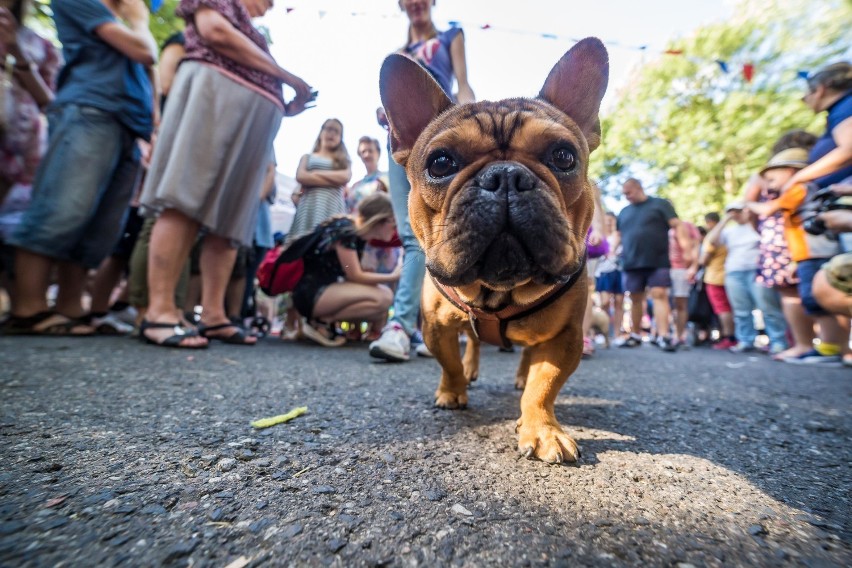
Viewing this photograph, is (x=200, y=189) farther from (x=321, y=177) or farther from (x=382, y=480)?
(x=382, y=480)

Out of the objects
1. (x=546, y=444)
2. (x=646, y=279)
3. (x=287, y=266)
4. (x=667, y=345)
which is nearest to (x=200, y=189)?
(x=287, y=266)

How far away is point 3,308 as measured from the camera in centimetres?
551

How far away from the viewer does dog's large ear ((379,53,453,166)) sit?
6.02 feet

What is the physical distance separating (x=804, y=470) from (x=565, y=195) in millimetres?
1222

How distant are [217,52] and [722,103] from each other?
65.0 feet

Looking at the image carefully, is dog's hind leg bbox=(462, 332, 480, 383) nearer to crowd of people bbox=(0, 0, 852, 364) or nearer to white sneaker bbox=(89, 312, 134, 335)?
crowd of people bbox=(0, 0, 852, 364)

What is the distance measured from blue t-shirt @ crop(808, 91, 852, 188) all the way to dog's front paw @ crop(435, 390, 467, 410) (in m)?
3.99

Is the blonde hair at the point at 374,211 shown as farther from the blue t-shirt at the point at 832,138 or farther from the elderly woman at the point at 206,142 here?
the blue t-shirt at the point at 832,138

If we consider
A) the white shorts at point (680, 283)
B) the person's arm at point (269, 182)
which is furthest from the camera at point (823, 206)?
the person's arm at point (269, 182)

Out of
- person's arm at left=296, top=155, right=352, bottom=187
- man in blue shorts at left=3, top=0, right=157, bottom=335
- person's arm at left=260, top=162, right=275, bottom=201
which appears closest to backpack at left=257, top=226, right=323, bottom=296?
person's arm at left=260, top=162, right=275, bottom=201

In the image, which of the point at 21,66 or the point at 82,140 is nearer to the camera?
the point at 82,140

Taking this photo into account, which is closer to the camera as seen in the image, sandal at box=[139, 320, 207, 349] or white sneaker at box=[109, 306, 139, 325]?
sandal at box=[139, 320, 207, 349]

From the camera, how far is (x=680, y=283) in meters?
8.03

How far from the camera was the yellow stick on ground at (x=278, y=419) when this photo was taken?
1528 millimetres
